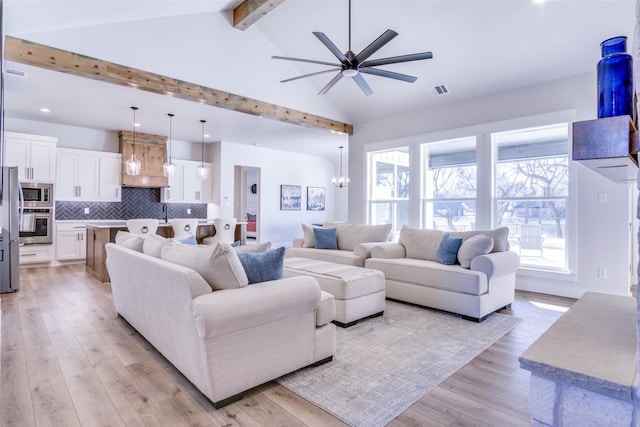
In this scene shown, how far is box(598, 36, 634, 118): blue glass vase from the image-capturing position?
800mm

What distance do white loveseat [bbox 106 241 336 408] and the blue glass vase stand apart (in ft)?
5.89

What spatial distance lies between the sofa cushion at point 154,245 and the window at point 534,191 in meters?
4.78

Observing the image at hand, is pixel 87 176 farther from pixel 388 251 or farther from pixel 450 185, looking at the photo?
pixel 450 185

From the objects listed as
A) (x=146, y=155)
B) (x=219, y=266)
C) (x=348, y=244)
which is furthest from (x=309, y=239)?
(x=146, y=155)

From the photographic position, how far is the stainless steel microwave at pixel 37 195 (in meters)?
6.11

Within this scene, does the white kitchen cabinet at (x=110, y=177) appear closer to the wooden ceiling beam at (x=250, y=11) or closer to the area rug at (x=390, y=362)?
the wooden ceiling beam at (x=250, y=11)

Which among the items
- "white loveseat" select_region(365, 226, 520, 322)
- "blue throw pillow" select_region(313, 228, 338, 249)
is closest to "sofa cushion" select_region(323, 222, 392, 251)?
"blue throw pillow" select_region(313, 228, 338, 249)

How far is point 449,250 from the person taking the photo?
4020mm

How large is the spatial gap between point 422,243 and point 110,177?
6.50 m

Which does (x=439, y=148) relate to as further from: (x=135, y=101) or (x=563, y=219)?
(x=135, y=101)

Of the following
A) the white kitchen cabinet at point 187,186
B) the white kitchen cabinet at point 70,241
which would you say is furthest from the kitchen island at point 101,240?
the white kitchen cabinet at point 187,186

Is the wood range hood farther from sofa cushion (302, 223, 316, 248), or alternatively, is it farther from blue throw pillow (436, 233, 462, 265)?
blue throw pillow (436, 233, 462, 265)

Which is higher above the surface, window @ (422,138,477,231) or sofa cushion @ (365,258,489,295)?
window @ (422,138,477,231)

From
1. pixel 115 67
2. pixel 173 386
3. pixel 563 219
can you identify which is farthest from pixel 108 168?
pixel 563 219
